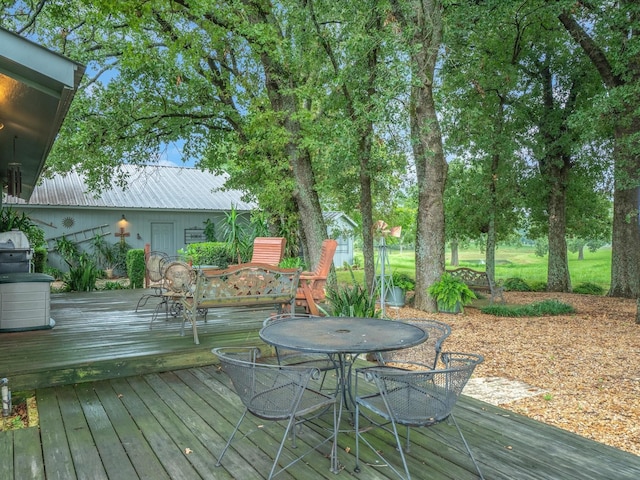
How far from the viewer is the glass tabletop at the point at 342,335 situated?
2.48 meters

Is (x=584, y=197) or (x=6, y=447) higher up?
(x=584, y=197)

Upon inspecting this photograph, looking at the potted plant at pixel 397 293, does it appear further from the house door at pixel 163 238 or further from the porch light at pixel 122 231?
the porch light at pixel 122 231

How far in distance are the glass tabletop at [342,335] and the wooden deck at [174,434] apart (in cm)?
66

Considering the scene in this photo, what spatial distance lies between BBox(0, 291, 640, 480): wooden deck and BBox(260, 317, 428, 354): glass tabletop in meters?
0.66

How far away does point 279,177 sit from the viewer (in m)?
9.56

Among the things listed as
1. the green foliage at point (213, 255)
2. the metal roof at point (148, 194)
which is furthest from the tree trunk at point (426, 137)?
the metal roof at point (148, 194)

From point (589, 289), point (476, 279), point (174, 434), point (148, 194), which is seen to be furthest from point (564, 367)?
point (148, 194)

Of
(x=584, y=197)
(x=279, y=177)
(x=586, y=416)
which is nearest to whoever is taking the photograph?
(x=586, y=416)

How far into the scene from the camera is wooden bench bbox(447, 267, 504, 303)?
8.88m

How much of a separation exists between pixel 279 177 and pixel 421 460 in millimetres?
7654

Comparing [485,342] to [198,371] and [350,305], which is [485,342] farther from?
[198,371]

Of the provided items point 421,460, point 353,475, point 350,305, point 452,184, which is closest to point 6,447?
point 353,475

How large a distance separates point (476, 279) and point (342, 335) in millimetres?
6972

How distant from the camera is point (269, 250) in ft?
26.5
